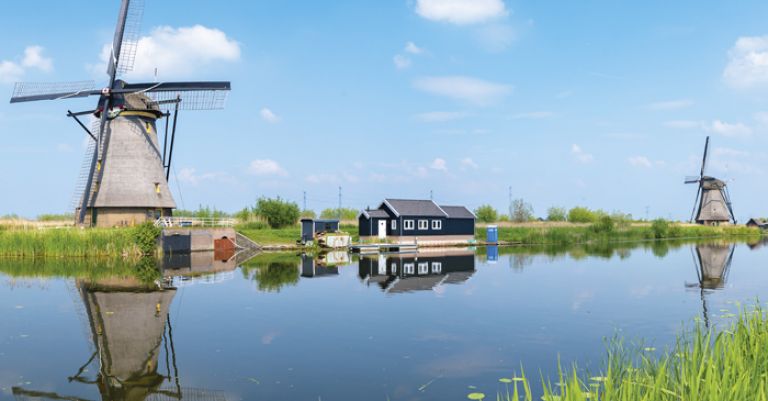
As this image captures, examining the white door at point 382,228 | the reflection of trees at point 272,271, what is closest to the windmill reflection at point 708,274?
the reflection of trees at point 272,271

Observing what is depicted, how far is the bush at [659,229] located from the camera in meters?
63.5

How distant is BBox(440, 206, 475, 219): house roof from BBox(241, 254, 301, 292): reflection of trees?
1917 centimetres

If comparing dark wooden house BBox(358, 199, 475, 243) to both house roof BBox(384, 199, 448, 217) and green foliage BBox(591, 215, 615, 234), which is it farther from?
green foliage BBox(591, 215, 615, 234)

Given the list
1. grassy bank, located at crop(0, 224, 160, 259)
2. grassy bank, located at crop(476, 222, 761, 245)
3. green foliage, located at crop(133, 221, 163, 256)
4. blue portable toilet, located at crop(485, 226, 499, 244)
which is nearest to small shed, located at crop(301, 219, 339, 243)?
green foliage, located at crop(133, 221, 163, 256)

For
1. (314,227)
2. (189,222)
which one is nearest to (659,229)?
(314,227)

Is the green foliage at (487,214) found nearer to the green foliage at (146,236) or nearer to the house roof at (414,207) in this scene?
the house roof at (414,207)

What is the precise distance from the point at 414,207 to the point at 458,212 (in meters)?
5.42

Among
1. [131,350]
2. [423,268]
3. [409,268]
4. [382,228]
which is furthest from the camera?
[382,228]

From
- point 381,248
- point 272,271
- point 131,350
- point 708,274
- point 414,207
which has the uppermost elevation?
point 414,207

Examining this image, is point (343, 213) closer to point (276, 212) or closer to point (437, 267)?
point (276, 212)

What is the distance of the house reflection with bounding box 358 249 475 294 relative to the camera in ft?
67.4

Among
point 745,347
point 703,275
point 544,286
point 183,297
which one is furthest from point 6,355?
point 703,275

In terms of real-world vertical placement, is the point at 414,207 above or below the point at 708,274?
above

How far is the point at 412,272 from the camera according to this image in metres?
25.4
